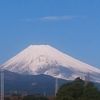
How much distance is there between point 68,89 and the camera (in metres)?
48.7

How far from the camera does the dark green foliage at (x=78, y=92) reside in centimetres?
4656

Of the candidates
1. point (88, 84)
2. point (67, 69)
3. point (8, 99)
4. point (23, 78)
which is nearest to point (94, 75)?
point (67, 69)

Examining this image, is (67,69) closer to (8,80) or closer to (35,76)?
(35,76)

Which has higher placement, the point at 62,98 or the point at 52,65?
the point at 52,65

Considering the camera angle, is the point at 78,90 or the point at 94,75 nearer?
the point at 78,90

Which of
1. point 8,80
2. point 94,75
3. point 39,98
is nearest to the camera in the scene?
point 39,98

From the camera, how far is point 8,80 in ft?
576

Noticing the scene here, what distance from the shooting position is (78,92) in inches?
1896

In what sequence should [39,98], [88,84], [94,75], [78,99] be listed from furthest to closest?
[94,75] < [39,98] < [88,84] < [78,99]

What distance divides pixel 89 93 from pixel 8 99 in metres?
Answer: 37.8

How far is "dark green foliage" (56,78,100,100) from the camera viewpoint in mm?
46562

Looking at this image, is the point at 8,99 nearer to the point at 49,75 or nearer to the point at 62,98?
the point at 62,98

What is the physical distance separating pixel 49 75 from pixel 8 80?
1027 inches

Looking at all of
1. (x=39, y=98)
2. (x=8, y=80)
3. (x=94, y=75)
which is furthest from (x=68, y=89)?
(x=94, y=75)
